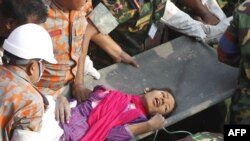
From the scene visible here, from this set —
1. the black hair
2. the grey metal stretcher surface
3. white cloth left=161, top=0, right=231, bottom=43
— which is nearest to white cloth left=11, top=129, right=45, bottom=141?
the black hair

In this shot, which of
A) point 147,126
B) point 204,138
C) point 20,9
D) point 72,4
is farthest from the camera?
point 147,126

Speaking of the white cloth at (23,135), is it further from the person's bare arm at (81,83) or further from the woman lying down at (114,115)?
the person's bare arm at (81,83)

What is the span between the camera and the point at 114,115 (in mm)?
3264

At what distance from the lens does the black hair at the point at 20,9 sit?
2.68 m

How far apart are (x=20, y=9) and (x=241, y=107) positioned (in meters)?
1.52

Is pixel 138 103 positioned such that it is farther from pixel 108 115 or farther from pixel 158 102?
pixel 108 115

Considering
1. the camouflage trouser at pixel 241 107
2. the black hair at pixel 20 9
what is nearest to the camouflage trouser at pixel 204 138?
the camouflage trouser at pixel 241 107

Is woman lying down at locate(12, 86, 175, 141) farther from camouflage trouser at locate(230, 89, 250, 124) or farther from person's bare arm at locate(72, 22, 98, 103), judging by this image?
camouflage trouser at locate(230, 89, 250, 124)

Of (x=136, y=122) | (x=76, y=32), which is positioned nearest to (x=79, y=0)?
(x=76, y=32)

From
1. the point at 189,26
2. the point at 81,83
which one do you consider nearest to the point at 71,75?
the point at 81,83

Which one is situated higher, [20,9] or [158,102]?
[20,9]

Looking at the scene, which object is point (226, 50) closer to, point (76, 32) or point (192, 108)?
point (192, 108)

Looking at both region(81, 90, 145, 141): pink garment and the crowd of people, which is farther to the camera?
region(81, 90, 145, 141): pink garment

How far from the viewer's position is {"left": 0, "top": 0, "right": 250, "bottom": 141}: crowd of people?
2.32m
